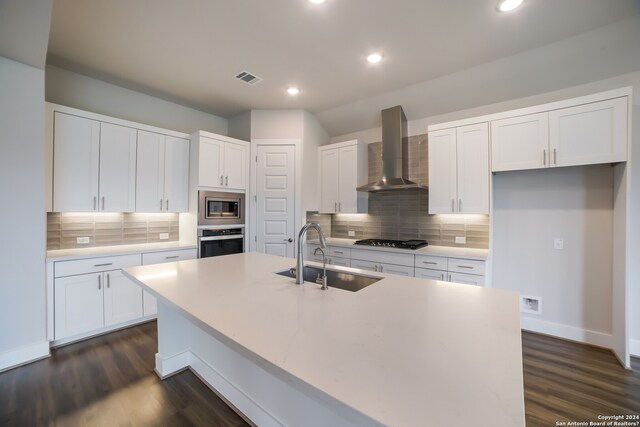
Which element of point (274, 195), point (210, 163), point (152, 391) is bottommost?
point (152, 391)

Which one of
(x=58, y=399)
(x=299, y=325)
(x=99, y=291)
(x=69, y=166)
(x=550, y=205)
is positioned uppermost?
(x=69, y=166)

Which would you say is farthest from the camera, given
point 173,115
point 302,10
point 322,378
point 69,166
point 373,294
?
point 173,115

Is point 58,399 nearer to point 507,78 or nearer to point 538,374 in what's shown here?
point 538,374

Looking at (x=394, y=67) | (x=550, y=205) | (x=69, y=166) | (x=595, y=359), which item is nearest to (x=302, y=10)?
(x=394, y=67)

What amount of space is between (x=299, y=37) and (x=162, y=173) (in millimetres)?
2362

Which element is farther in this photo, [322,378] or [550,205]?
[550,205]

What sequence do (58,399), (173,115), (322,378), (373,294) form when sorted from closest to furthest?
(322,378), (373,294), (58,399), (173,115)

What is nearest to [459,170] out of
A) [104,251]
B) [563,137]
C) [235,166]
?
[563,137]

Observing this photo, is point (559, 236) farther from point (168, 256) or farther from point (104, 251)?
point (104, 251)

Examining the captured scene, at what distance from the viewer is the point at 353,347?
86cm

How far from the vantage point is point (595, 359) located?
2.38 meters

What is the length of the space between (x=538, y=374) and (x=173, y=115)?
5.04 meters

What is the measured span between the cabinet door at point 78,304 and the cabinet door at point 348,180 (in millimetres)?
3057

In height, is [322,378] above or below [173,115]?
below
